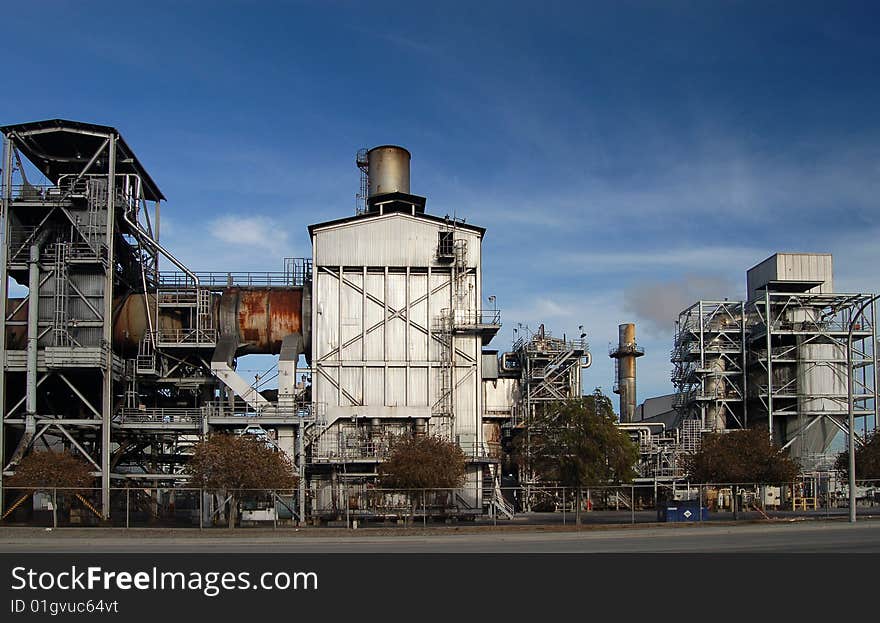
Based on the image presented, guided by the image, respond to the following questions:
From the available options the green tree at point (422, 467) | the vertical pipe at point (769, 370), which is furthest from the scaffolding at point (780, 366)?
the green tree at point (422, 467)

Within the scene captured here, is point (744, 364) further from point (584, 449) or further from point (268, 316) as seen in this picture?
point (268, 316)

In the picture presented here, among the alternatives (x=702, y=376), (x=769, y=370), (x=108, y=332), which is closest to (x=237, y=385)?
(x=108, y=332)

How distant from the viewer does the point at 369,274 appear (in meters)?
53.7

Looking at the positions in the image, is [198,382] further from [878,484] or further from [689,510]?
[878,484]

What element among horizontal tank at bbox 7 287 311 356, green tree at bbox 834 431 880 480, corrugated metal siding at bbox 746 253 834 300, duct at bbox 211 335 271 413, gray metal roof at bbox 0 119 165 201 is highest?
gray metal roof at bbox 0 119 165 201

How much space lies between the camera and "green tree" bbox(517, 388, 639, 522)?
4500cm

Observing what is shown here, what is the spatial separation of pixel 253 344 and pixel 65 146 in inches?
629

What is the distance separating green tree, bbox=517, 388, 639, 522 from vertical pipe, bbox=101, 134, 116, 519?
2295cm

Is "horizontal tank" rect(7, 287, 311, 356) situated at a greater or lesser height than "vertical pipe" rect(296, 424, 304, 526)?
greater

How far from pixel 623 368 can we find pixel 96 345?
165ft

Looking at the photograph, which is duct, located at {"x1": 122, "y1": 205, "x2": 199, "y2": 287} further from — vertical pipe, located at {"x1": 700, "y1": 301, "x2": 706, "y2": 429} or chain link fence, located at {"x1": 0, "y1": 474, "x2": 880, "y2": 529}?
vertical pipe, located at {"x1": 700, "y1": 301, "x2": 706, "y2": 429}

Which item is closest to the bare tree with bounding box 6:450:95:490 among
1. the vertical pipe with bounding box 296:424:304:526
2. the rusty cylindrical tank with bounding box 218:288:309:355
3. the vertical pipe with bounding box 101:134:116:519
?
the vertical pipe with bounding box 101:134:116:519

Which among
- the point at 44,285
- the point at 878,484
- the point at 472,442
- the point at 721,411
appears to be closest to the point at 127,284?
the point at 44,285

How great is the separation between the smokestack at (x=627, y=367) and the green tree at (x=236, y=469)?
157ft
